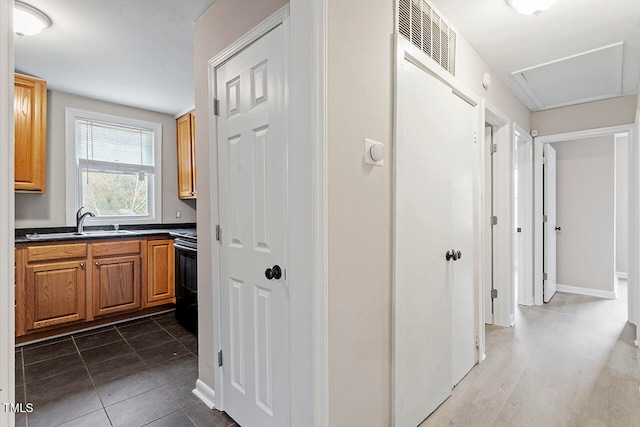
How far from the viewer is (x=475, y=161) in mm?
2250

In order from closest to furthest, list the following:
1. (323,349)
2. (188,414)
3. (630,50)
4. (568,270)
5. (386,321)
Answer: (323,349) < (386,321) < (188,414) < (630,50) < (568,270)

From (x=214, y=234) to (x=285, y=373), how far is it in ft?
2.89

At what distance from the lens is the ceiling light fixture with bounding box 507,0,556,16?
1727mm

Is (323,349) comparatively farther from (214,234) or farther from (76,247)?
(76,247)

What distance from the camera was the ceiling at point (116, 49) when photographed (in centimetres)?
193

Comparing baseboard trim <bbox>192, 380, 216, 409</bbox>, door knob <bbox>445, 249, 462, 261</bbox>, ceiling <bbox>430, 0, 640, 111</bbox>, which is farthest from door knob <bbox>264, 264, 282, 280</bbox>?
ceiling <bbox>430, 0, 640, 111</bbox>

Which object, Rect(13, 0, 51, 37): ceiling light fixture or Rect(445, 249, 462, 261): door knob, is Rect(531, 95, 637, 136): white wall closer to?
Rect(445, 249, 462, 261): door knob

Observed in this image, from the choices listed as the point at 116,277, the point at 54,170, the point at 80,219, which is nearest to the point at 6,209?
the point at 116,277

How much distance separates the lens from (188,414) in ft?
5.82

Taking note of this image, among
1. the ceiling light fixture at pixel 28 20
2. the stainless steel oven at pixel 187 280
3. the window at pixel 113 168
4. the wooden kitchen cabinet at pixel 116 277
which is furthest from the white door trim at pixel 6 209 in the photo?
the window at pixel 113 168

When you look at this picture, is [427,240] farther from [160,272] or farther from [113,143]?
[113,143]

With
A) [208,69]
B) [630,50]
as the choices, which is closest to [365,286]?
[208,69]

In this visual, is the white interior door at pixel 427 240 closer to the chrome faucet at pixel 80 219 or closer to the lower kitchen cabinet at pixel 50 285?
the lower kitchen cabinet at pixel 50 285

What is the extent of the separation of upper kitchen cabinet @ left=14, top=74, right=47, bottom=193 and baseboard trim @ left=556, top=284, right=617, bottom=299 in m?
6.58
